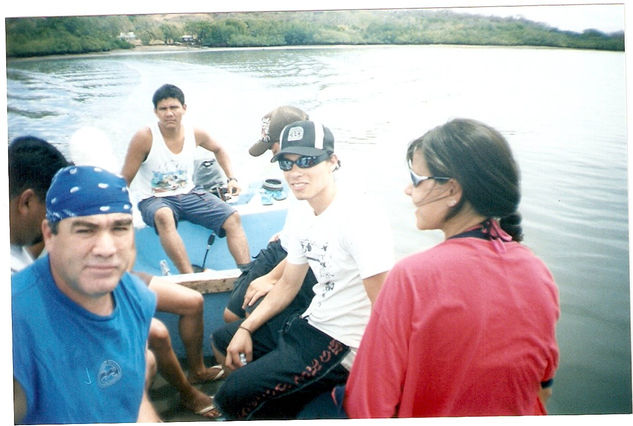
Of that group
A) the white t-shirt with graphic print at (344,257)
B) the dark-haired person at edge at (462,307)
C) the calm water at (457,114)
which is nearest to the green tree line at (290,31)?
the calm water at (457,114)

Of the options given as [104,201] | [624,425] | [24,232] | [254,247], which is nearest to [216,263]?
[254,247]

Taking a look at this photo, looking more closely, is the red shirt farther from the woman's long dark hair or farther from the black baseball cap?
the black baseball cap

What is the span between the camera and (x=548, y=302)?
7.07 ft

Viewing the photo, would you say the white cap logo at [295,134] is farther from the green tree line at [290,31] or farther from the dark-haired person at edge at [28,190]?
the dark-haired person at edge at [28,190]

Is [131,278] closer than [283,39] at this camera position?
Yes

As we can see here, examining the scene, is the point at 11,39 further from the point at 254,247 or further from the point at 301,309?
the point at 301,309

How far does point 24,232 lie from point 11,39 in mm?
867

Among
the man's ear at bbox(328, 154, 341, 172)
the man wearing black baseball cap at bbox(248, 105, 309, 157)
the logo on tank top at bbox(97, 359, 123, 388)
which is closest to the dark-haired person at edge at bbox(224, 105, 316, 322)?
the man wearing black baseball cap at bbox(248, 105, 309, 157)

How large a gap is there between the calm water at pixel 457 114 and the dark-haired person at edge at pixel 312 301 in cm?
17

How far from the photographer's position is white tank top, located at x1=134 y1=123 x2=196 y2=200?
7.68ft

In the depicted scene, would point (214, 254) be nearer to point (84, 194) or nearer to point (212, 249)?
point (212, 249)

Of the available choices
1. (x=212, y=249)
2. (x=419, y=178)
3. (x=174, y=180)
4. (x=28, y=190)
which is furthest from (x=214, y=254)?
(x=419, y=178)

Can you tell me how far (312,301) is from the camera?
2.28m

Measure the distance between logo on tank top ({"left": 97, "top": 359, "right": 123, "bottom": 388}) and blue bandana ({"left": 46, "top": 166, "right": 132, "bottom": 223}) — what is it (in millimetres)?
635
